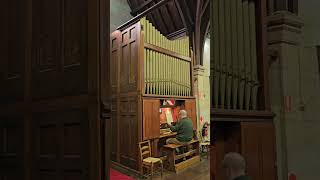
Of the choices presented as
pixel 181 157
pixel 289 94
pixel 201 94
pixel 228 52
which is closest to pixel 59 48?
pixel 228 52

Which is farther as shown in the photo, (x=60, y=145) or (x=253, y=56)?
(x=253, y=56)

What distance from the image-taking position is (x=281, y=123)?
2848 mm

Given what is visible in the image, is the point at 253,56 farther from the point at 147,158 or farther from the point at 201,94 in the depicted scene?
the point at 201,94

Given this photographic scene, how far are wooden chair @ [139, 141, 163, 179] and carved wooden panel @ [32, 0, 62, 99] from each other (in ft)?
13.5

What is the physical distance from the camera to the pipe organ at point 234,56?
8.28 ft

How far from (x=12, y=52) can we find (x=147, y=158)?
14.1 ft

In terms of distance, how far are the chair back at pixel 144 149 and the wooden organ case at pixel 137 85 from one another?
0.10 metres

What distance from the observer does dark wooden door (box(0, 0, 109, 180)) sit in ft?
5.47

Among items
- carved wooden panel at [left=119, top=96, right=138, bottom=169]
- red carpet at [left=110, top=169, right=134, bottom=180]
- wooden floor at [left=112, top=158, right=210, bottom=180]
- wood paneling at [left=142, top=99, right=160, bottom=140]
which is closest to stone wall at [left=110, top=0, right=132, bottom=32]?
carved wooden panel at [left=119, top=96, right=138, bottom=169]

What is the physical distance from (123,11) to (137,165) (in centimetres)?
504

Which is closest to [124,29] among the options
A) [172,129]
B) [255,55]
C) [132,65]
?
[132,65]

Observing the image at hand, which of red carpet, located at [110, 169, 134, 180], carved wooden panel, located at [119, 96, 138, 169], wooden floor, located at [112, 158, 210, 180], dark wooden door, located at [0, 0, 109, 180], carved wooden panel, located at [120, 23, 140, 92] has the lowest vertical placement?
wooden floor, located at [112, 158, 210, 180]

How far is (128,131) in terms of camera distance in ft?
20.7

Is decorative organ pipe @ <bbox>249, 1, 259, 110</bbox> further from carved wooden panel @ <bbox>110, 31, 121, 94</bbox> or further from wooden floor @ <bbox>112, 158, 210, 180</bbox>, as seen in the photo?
carved wooden panel @ <bbox>110, 31, 121, 94</bbox>
